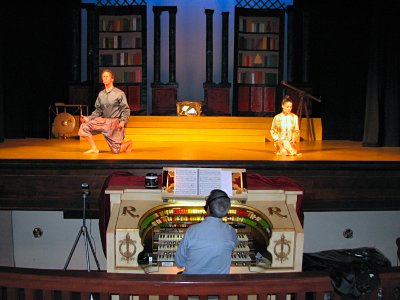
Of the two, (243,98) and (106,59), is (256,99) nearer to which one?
(243,98)

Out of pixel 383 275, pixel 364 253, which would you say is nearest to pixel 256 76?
pixel 364 253

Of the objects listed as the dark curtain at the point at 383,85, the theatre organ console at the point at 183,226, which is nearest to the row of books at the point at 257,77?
the dark curtain at the point at 383,85

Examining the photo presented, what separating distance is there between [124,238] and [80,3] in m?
9.24

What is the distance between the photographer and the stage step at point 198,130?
9.27 m

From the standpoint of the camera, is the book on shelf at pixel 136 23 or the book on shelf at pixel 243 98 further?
the book on shelf at pixel 243 98

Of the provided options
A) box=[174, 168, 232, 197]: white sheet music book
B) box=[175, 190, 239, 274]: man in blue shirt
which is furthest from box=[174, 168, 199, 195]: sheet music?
box=[175, 190, 239, 274]: man in blue shirt

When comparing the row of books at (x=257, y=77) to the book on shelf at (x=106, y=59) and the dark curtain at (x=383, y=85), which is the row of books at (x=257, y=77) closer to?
the book on shelf at (x=106, y=59)

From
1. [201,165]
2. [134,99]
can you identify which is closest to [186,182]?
[201,165]

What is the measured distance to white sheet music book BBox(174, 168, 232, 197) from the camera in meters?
3.79

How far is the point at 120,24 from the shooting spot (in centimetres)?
1175

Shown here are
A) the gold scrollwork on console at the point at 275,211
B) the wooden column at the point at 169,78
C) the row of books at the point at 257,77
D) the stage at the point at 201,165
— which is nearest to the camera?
the gold scrollwork on console at the point at 275,211

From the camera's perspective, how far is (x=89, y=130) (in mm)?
6531

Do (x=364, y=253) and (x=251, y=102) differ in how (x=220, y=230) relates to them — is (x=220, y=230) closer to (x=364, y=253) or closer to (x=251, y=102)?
(x=364, y=253)

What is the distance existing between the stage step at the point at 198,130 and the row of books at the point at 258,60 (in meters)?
2.16
